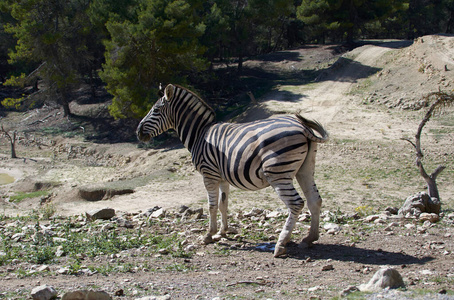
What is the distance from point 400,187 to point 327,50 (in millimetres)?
31830

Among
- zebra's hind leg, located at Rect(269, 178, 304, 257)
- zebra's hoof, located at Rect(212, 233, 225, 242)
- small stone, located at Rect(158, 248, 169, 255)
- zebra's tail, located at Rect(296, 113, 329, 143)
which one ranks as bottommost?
zebra's hoof, located at Rect(212, 233, 225, 242)

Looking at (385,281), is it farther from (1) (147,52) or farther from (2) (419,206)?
(1) (147,52)

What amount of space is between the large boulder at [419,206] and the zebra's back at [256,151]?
128 inches

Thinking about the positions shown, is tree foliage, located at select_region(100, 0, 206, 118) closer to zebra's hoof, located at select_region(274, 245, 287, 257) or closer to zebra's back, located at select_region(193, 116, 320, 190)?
zebra's back, located at select_region(193, 116, 320, 190)

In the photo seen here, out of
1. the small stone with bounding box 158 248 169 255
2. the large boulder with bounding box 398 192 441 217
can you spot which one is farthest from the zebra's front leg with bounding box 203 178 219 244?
the large boulder with bounding box 398 192 441 217

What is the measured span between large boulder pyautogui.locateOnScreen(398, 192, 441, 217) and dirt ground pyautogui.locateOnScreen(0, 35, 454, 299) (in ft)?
2.89

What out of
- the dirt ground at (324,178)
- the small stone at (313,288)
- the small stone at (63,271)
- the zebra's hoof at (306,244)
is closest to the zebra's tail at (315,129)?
the zebra's hoof at (306,244)

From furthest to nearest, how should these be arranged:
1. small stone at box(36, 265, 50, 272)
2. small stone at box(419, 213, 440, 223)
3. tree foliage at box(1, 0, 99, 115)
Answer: tree foliage at box(1, 0, 99, 115) → small stone at box(419, 213, 440, 223) → small stone at box(36, 265, 50, 272)

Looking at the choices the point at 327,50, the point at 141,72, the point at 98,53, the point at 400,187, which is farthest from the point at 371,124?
the point at 98,53

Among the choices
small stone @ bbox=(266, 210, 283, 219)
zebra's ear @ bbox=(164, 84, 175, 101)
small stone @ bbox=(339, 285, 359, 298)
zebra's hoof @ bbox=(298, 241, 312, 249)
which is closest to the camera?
small stone @ bbox=(339, 285, 359, 298)

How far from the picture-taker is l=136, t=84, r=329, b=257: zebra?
711cm

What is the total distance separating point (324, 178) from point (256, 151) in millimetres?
7962

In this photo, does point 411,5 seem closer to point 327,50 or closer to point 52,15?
point 327,50

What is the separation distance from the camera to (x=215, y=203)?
336 inches
